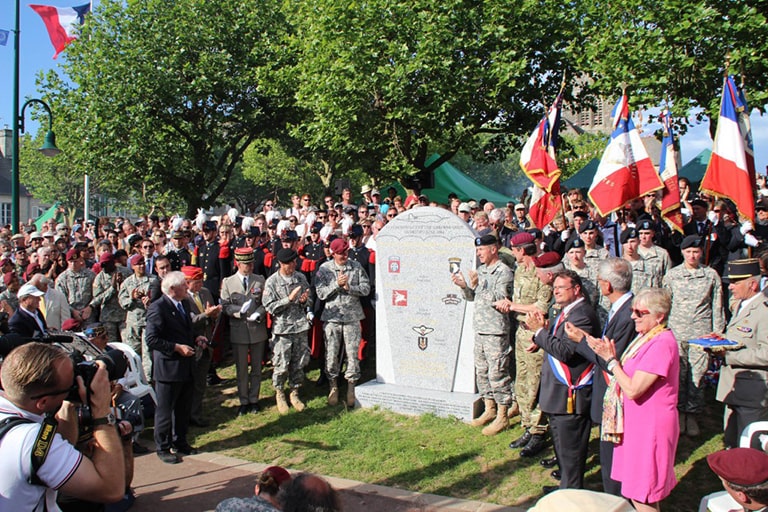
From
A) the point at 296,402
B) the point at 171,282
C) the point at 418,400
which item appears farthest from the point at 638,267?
the point at 171,282

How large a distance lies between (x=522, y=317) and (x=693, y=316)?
1.93 meters

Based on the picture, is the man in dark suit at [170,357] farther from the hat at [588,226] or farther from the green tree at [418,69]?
the green tree at [418,69]

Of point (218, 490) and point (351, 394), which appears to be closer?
point (218, 490)

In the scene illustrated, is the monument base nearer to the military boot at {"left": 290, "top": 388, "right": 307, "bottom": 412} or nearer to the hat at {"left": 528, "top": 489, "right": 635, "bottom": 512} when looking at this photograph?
the military boot at {"left": 290, "top": 388, "right": 307, "bottom": 412}

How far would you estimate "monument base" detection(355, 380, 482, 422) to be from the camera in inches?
285

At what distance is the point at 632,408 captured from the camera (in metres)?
4.22

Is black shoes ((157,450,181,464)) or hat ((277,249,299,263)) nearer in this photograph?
black shoes ((157,450,181,464))

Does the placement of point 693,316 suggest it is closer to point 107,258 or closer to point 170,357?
point 170,357

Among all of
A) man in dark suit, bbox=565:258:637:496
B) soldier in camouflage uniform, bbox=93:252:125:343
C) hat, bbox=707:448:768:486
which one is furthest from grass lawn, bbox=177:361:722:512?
hat, bbox=707:448:768:486

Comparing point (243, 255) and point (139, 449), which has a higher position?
point (243, 255)

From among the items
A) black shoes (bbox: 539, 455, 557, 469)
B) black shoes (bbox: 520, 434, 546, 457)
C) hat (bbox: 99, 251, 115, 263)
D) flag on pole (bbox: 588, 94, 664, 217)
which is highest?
flag on pole (bbox: 588, 94, 664, 217)

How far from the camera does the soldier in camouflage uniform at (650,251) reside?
7258 millimetres

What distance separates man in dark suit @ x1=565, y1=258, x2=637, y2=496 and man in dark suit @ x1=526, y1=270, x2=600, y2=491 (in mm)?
176

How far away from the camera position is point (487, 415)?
23.3 ft
